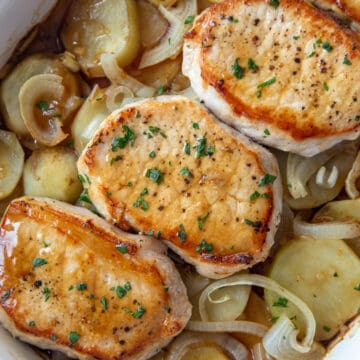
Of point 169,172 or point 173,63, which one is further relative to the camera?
point 173,63

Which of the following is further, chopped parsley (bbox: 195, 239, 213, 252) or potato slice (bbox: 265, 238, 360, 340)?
potato slice (bbox: 265, 238, 360, 340)

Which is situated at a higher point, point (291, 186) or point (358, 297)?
point (291, 186)

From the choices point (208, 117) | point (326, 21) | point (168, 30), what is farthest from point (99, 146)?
point (326, 21)

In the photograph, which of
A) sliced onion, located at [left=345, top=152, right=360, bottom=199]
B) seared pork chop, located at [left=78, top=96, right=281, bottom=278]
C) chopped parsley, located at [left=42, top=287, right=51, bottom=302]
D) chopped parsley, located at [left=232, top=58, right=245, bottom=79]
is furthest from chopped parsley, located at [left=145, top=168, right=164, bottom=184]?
sliced onion, located at [left=345, top=152, right=360, bottom=199]

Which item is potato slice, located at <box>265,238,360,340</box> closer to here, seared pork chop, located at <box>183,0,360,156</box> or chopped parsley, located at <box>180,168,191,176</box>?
seared pork chop, located at <box>183,0,360,156</box>

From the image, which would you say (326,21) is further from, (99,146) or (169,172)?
(99,146)

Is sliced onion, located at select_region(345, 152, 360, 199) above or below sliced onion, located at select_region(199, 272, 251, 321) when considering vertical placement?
above
